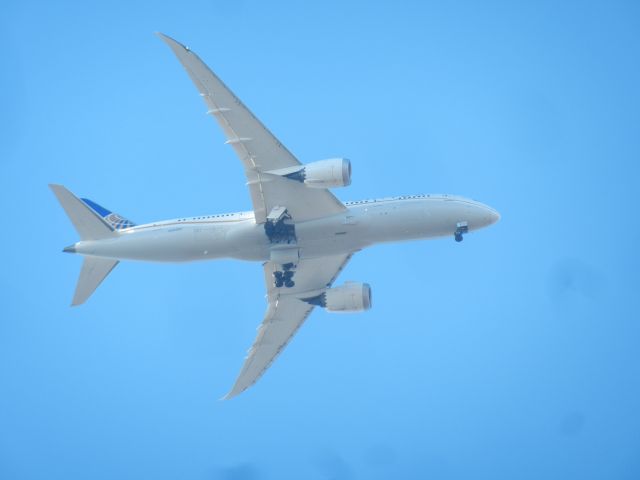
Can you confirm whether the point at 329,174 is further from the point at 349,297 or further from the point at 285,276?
the point at 349,297

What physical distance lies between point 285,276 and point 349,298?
16.3 ft

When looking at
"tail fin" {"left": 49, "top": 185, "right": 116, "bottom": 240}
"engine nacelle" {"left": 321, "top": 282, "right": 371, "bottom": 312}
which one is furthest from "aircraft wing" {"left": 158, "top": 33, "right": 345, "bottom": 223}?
"tail fin" {"left": 49, "top": 185, "right": 116, "bottom": 240}

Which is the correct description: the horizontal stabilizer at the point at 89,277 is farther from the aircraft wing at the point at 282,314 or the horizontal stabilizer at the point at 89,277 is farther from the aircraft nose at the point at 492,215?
the aircraft nose at the point at 492,215

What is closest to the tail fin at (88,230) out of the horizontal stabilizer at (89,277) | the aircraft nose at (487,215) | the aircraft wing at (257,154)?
the horizontal stabilizer at (89,277)

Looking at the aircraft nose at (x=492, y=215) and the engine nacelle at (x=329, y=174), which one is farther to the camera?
the aircraft nose at (x=492, y=215)

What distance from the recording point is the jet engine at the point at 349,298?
58.5 metres

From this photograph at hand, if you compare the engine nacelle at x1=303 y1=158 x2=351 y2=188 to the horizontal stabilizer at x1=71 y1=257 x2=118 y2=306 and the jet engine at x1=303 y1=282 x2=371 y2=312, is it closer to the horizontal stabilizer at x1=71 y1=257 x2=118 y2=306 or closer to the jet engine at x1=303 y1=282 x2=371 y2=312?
the jet engine at x1=303 y1=282 x2=371 y2=312

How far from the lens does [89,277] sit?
56281 mm

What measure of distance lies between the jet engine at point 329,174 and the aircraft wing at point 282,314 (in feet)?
30.7

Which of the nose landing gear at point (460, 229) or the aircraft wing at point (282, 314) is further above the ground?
the nose landing gear at point (460, 229)

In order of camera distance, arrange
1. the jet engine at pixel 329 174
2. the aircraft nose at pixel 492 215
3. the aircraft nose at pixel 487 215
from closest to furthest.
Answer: the jet engine at pixel 329 174
the aircraft nose at pixel 487 215
the aircraft nose at pixel 492 215

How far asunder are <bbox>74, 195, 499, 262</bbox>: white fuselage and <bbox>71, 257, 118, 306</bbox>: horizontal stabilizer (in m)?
1.10

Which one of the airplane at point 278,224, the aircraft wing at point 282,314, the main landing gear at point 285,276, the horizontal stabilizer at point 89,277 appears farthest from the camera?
the aircraft wing at point 282,314

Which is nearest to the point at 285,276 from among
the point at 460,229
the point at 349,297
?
the point at 349,297
